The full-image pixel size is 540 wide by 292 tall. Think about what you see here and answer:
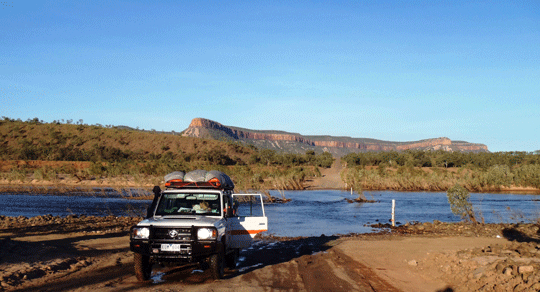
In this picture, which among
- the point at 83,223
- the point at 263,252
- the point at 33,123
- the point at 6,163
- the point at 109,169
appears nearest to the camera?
the point at 263,252

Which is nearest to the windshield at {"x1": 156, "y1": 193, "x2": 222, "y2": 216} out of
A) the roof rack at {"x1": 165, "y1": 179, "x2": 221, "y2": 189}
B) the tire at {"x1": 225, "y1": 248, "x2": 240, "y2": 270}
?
the roof rack at {"x1": 165, "y1": 179, "x2": 221, "y2": 189}

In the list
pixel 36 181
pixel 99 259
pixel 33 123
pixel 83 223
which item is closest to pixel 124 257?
pixel 99 259

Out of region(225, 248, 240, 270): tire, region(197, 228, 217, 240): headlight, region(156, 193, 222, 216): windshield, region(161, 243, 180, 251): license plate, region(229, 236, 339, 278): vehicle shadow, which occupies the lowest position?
region(229, 236, 339, 278): vehicle shadow

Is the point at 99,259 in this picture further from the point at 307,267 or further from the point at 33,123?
the point at 33,123

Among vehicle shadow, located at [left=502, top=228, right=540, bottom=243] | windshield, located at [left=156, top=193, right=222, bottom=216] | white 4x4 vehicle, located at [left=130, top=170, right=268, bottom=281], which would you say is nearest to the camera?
white 4x4 vehicle, located at [left=130, top=170, right=268, bottom=281]

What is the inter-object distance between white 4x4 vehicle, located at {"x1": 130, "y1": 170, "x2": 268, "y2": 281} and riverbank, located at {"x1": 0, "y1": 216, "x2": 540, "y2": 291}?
0.50 metres

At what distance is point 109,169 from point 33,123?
51278mm

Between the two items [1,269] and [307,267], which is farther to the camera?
[307,267]

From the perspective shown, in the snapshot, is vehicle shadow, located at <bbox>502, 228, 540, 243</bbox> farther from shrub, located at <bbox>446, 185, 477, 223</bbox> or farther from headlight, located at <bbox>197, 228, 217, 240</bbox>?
headlight, located at <bbox>197, 228, 217, 240</bbox>

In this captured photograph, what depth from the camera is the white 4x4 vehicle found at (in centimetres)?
913

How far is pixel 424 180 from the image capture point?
6084 centimetres

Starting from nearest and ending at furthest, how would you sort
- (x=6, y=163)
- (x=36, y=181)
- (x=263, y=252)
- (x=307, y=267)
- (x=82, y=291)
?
(x=82, y=291)
(x=307, y=267)
(x=263, y=252)
(x=36, y=181)
(x=6, y=163)

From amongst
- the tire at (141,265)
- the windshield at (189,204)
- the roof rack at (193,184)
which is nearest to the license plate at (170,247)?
the tire at (141,265)

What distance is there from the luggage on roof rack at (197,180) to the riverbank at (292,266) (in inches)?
80.4
